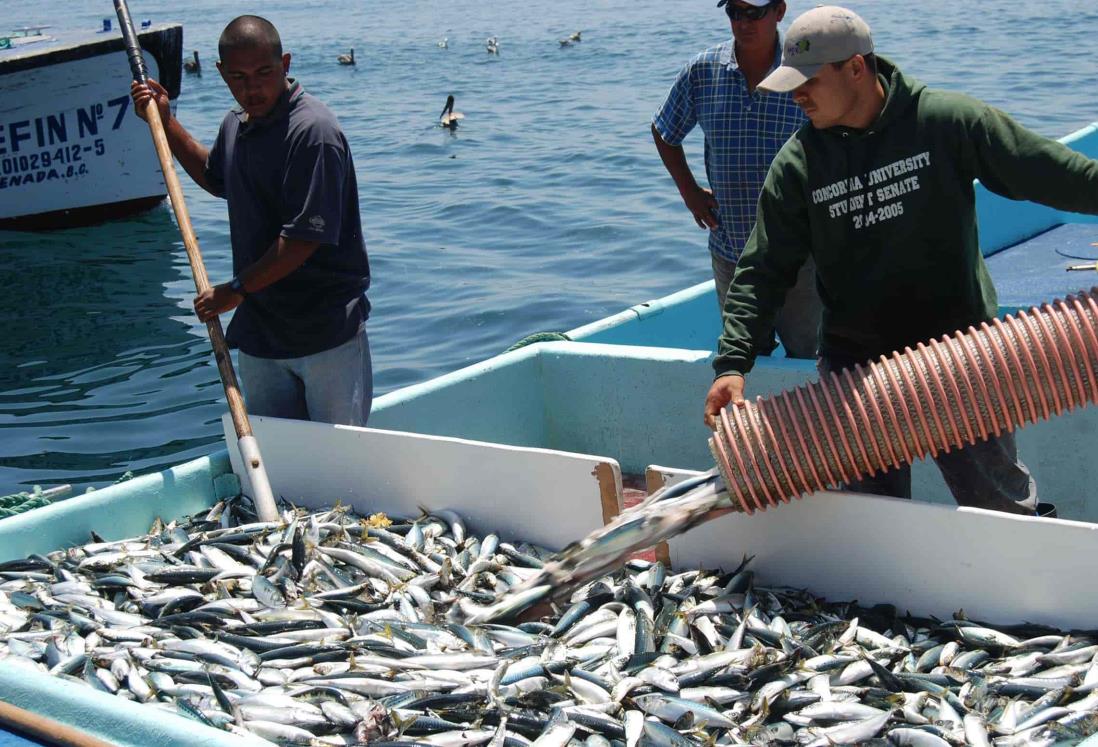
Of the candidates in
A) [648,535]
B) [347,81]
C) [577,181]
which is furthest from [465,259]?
[347,81]

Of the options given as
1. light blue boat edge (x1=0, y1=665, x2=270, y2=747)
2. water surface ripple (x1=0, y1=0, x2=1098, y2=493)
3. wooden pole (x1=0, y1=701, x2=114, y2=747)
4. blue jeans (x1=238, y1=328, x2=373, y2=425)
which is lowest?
water surface ripple (x1=0, y1=0, x2=1098, y2=493)

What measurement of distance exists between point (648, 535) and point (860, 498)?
2.37 feet

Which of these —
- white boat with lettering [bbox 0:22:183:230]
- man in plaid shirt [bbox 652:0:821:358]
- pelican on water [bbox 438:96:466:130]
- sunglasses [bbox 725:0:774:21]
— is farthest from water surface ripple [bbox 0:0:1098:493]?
sunglasses [bbox 725:0:774:21]

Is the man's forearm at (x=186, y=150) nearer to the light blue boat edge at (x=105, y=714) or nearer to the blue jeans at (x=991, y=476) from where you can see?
the light blue boat edge at (x=105, y=714)

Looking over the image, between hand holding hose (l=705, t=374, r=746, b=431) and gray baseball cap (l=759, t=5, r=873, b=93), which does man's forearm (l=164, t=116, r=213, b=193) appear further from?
gray baseball cap (l=759, t=5, r=873, b=93)

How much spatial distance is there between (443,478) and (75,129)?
39.3 ft

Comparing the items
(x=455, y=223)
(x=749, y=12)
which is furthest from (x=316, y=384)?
(x=455, y=223)

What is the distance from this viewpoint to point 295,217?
5.15 m

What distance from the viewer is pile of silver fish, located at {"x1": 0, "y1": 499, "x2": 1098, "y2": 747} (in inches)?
146

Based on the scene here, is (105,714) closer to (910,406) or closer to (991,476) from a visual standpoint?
(910,406)

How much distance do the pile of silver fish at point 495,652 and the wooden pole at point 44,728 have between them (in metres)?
0.22

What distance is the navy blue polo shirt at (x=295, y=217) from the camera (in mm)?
5137

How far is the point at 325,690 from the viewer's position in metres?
3.99

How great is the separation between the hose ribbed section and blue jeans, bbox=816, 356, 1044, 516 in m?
0.19
